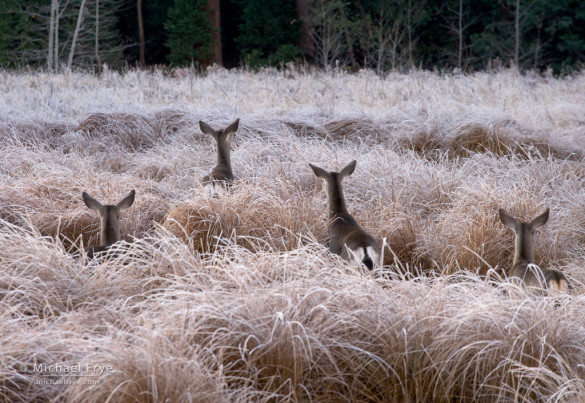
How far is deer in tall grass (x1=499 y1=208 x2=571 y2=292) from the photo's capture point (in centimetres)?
343

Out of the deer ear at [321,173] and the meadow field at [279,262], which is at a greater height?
the deer ear at [321,173]

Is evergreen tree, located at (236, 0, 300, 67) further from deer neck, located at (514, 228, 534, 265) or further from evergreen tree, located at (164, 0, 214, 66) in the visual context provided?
deer neck, located at (514, 228, 534, 265)

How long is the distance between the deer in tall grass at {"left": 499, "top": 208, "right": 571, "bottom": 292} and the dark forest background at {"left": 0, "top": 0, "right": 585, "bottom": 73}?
55.1 feet

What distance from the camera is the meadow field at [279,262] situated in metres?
2.60

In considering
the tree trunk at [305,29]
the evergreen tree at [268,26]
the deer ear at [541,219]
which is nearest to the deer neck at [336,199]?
the deer ear at [541,219]

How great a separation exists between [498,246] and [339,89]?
25.2ft

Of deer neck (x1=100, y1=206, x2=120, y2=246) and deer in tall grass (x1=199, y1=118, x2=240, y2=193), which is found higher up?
deer in tall grass (x1=199, y1=118, x2=240, y2=193)

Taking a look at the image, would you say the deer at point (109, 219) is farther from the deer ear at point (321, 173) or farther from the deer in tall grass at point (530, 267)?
the deer in tall grass at point (530, 267)

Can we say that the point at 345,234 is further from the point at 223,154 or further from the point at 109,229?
the point at 223,154

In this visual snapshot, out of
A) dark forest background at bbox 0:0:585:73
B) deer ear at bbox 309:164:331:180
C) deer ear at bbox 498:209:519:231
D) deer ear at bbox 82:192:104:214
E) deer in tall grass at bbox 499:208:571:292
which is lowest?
deer in tall grass at bbox 499:208:571:292

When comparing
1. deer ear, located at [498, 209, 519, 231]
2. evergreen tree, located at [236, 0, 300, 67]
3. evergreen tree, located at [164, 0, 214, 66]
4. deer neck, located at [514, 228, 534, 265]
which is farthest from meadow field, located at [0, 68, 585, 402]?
evergreen tree, located at [236, 0, 300, 67]

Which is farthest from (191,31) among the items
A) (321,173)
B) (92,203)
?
(92,203)

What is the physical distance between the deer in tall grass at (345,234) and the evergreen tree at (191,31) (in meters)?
17.6

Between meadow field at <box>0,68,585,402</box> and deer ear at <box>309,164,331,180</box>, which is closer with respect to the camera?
meadow field at <box>0,68,585,402</box>
